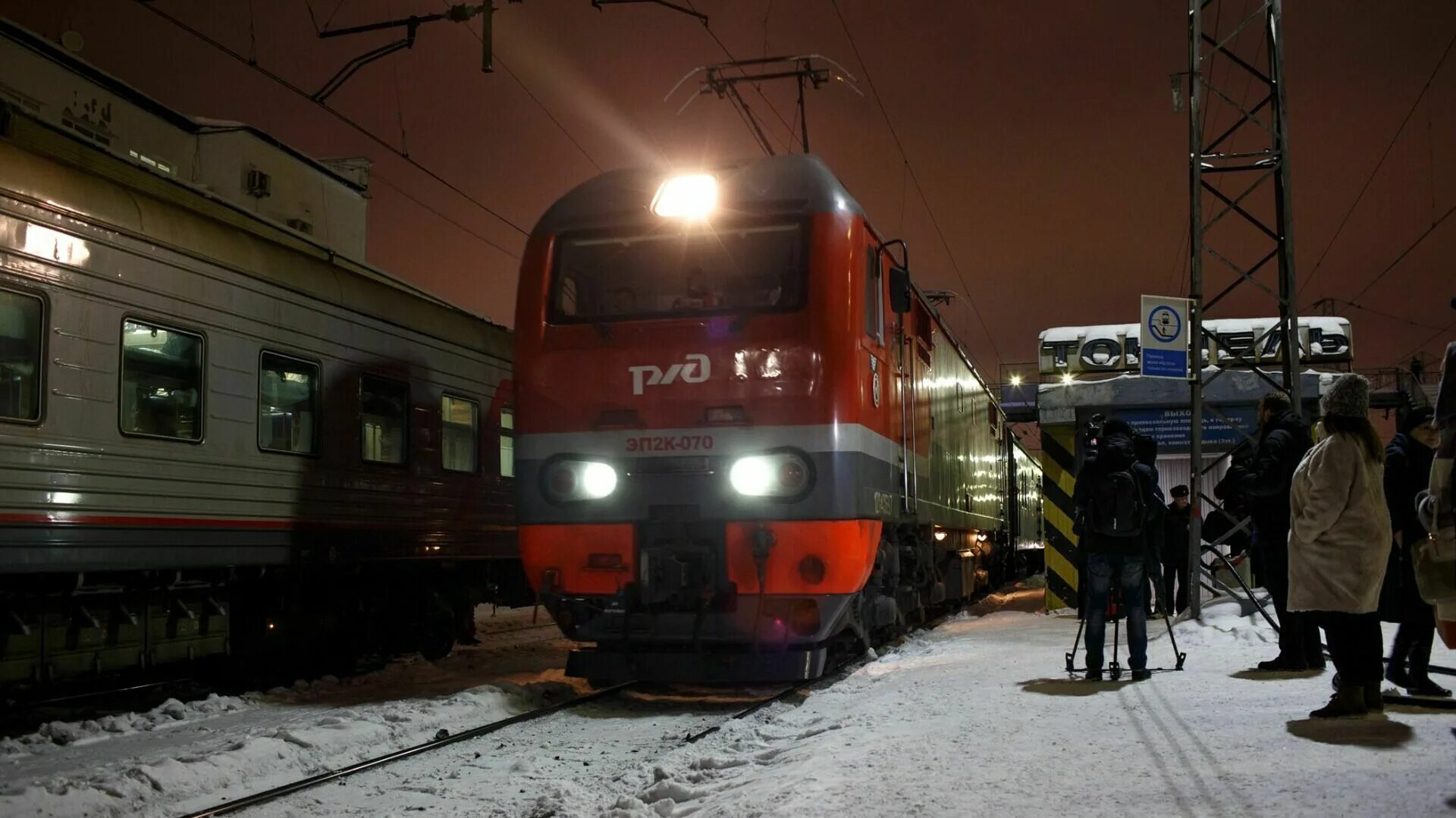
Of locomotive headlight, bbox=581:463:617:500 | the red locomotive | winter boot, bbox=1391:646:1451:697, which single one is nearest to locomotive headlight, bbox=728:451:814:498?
the red locomotive

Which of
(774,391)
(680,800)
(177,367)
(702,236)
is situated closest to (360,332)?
(177,367)

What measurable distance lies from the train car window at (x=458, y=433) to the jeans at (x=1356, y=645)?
8.67m

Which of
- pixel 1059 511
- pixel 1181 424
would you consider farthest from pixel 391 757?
pixel 1181 424

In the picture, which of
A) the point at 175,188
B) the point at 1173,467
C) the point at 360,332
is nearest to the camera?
the point at 360,332

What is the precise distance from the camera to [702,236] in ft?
29.2

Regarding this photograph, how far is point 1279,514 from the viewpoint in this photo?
25.4 ft

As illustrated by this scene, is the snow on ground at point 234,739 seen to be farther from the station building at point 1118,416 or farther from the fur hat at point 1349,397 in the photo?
the station building at point 1118,416

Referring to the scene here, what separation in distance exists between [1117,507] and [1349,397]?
215 centimetres

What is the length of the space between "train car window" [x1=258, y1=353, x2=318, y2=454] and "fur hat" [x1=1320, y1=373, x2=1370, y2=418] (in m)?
7.40

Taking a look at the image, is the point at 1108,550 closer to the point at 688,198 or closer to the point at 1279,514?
the point at 1279,514

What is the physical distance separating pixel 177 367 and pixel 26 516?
67.3 inches

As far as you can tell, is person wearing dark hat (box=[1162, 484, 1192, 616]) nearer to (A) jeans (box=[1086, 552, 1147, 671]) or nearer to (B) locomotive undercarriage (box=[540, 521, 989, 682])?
(A) jeans (box=[1086, 552, 1147, 671])

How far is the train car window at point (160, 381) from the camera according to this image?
8.52m

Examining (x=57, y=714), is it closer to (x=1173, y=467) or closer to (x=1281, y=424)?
(x=1281, y=424)
